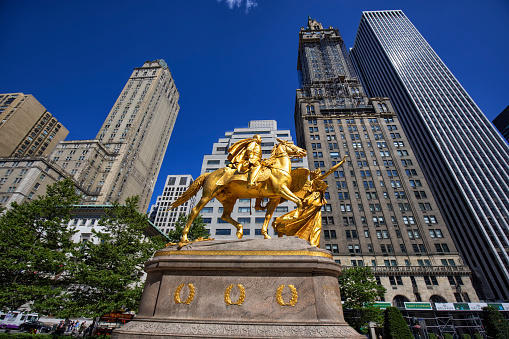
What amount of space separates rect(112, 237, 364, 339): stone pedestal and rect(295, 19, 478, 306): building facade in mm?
44316

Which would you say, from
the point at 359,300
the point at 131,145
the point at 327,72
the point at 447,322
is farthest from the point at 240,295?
the point at 131,145

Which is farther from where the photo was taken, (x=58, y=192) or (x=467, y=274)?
(x=467, y=274)

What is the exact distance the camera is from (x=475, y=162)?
77938mm

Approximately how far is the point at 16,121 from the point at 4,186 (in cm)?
4116

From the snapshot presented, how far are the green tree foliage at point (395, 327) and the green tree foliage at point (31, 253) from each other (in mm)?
21066

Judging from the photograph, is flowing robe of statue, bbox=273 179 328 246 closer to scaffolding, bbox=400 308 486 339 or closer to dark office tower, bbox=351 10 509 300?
scaffolding, bbox=400 308 486 339

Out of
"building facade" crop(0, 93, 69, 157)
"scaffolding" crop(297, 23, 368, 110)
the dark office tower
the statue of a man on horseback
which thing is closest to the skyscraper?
"building facade" crop(0, 93, 69, 157)

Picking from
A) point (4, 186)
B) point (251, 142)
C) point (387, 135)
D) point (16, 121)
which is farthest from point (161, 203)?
point (251, 142)

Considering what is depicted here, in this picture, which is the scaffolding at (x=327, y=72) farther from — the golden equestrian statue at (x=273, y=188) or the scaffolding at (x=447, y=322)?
the golden equestrian statue at (x=273, y=188)

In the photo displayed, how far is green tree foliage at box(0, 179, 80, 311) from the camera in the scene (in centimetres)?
1567

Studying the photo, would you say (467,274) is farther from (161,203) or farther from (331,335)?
(161,203)

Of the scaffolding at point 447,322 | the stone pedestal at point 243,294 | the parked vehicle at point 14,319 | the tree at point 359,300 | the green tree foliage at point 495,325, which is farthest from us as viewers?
the scaffolding at point 447,322

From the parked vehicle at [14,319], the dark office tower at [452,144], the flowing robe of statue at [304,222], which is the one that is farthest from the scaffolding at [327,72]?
the parked vehicle at [14,319]

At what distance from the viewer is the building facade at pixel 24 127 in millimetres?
82812
